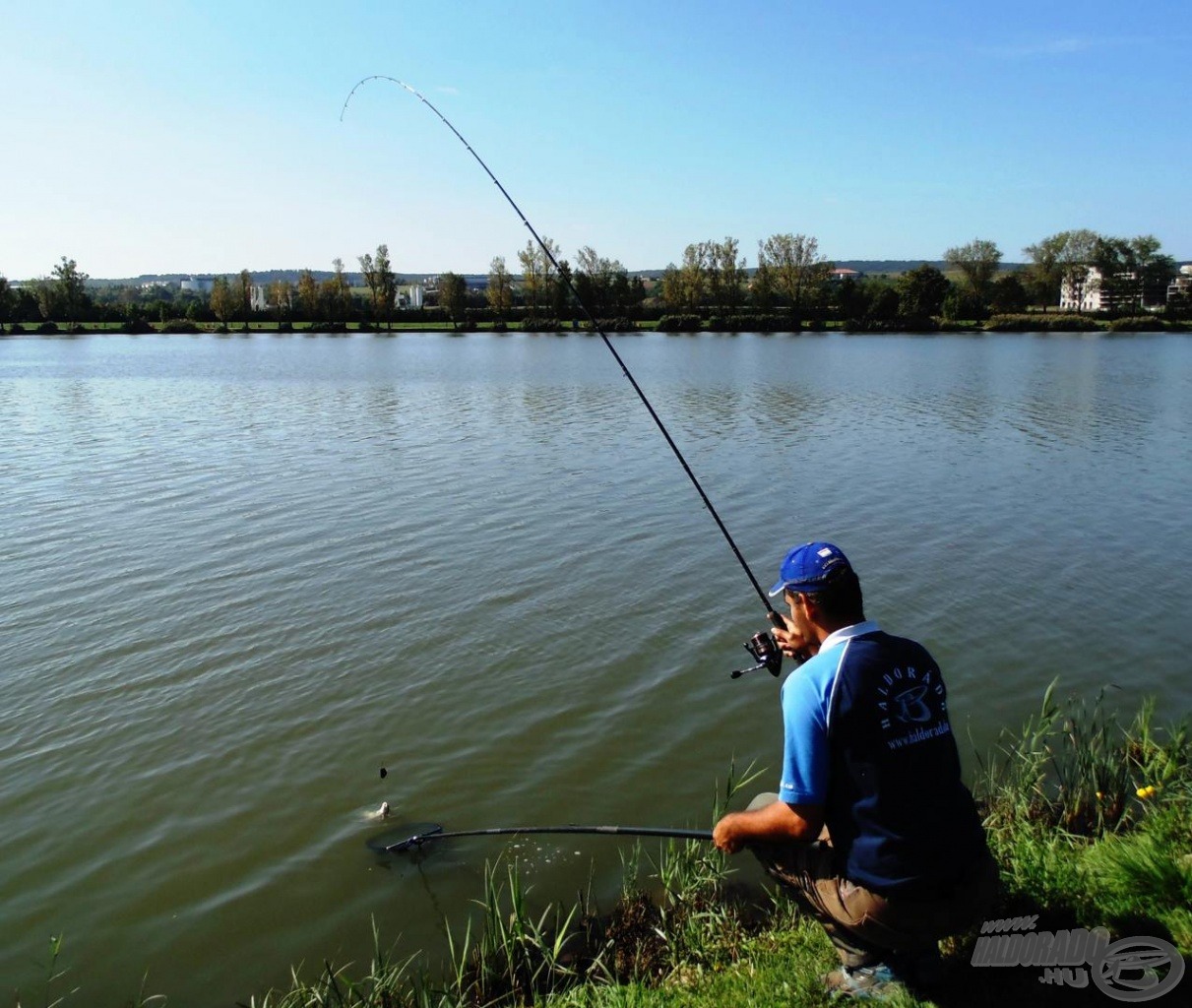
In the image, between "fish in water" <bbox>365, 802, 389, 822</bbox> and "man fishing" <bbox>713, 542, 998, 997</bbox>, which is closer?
"man fishing" <bbox>713, 542, 998, 997</bbox>

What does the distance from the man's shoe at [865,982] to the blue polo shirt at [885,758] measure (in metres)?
0.50

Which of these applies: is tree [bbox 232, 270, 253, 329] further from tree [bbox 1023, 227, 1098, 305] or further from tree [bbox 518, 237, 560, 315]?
tree [bbox 1023, 227, 1098, 305]

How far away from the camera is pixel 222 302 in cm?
10400

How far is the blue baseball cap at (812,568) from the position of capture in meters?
3.31

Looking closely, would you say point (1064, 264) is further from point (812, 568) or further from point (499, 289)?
point (812, 568)

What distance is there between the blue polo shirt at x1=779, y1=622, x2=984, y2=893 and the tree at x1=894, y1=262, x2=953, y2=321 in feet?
299

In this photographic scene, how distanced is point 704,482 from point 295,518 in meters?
7.06

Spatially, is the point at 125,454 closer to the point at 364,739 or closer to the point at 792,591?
the point at 364,739

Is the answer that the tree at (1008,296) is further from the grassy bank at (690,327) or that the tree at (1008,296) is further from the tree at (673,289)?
the tree at (673,289)

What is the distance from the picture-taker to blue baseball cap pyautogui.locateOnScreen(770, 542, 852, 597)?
331 centimetres

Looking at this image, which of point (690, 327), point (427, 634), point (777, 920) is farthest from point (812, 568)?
point (690, 327)

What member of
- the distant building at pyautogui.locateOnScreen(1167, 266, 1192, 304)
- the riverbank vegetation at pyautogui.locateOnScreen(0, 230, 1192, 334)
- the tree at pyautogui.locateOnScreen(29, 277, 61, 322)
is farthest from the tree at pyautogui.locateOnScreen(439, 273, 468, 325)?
the distant building at pyautogui.locateOnScreen(1167, 266, 1192, 304)

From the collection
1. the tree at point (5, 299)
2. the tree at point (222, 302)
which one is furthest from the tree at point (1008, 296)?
the tree at point (5, 299)

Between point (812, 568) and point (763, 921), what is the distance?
92.8 inches
